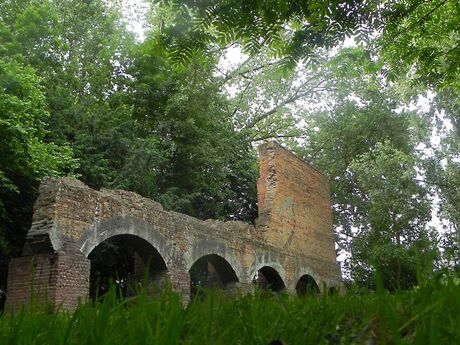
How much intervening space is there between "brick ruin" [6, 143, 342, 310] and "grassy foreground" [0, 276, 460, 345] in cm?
174

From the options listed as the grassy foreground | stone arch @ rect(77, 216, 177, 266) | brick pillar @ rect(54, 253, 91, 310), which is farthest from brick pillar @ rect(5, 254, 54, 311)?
the grassy foreground

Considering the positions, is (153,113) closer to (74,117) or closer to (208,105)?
(208,105)

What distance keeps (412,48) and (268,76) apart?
70.0 ft

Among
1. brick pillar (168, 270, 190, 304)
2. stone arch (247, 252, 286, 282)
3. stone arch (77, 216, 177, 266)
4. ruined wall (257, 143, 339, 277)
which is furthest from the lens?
ruined wall (257, 143, 339, 277)

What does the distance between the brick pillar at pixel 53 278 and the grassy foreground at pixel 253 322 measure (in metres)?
7.45

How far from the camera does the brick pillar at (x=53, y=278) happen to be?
957cm

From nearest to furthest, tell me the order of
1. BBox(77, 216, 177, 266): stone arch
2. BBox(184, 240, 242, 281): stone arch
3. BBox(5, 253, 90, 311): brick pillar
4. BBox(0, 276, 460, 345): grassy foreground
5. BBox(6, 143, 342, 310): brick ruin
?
BBox(0, 276, 460, 345): grassy foreground < BBox(5, 253, 90, 311): brick pillar < BBox(6, 143, 342, 310): brick ruin < BBox(77, 216, 177, 266): stone arch < BBox(184, 240, 242, 281): stone arch

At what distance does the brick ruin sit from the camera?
9805mm

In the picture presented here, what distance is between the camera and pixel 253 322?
6.75 feet

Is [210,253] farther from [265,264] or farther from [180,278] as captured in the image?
[265,264]

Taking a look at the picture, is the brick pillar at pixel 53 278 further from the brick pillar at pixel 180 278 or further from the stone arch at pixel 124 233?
the brick pillar at pixel 180 278

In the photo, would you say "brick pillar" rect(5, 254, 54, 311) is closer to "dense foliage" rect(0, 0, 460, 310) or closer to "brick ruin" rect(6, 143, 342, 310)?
"brick ruin" rect(6, 143, 342, 310)

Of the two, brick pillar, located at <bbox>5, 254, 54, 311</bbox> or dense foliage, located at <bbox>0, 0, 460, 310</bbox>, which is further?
dense foliage, located at <bbox>0, 0, 460, 310</bbox>

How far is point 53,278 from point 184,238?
157 inches
